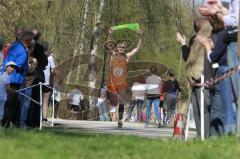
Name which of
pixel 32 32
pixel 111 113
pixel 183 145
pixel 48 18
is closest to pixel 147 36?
pixel 48 18

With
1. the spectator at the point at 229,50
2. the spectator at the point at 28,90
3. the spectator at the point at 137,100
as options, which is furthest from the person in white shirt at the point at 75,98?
the spectator at the point at 229,50

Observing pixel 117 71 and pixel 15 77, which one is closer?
pixel 15 77

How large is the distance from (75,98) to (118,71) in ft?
39.0

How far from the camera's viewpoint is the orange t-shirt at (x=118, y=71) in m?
17.8

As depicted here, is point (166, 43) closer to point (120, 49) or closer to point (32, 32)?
point (120, 49)

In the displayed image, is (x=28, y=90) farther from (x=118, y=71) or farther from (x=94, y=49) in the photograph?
(x=94, y=49)

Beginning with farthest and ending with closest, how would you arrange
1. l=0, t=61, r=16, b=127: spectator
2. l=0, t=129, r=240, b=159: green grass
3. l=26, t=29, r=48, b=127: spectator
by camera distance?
l=26, t=29, r=48, b=127: spectator < l=0, t=61, r=16, b=127: spectator < l=0, t=129, r=240, b=159: green grass

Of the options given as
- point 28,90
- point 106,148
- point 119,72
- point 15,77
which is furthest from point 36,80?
point 106,148

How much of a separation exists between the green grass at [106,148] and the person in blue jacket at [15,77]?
4.77 metres

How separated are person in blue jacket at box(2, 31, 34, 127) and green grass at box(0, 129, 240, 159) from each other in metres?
4.77

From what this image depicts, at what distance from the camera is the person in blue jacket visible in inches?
520

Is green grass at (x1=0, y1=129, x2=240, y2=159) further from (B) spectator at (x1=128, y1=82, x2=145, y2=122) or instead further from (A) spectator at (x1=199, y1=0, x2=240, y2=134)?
(B) spectator at (x1=128, y1=82, x2=145, y2=122)

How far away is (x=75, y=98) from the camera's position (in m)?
29.6

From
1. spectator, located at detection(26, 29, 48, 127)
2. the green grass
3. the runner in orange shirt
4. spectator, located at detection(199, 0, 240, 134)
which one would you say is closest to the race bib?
the runner in orange shirt
